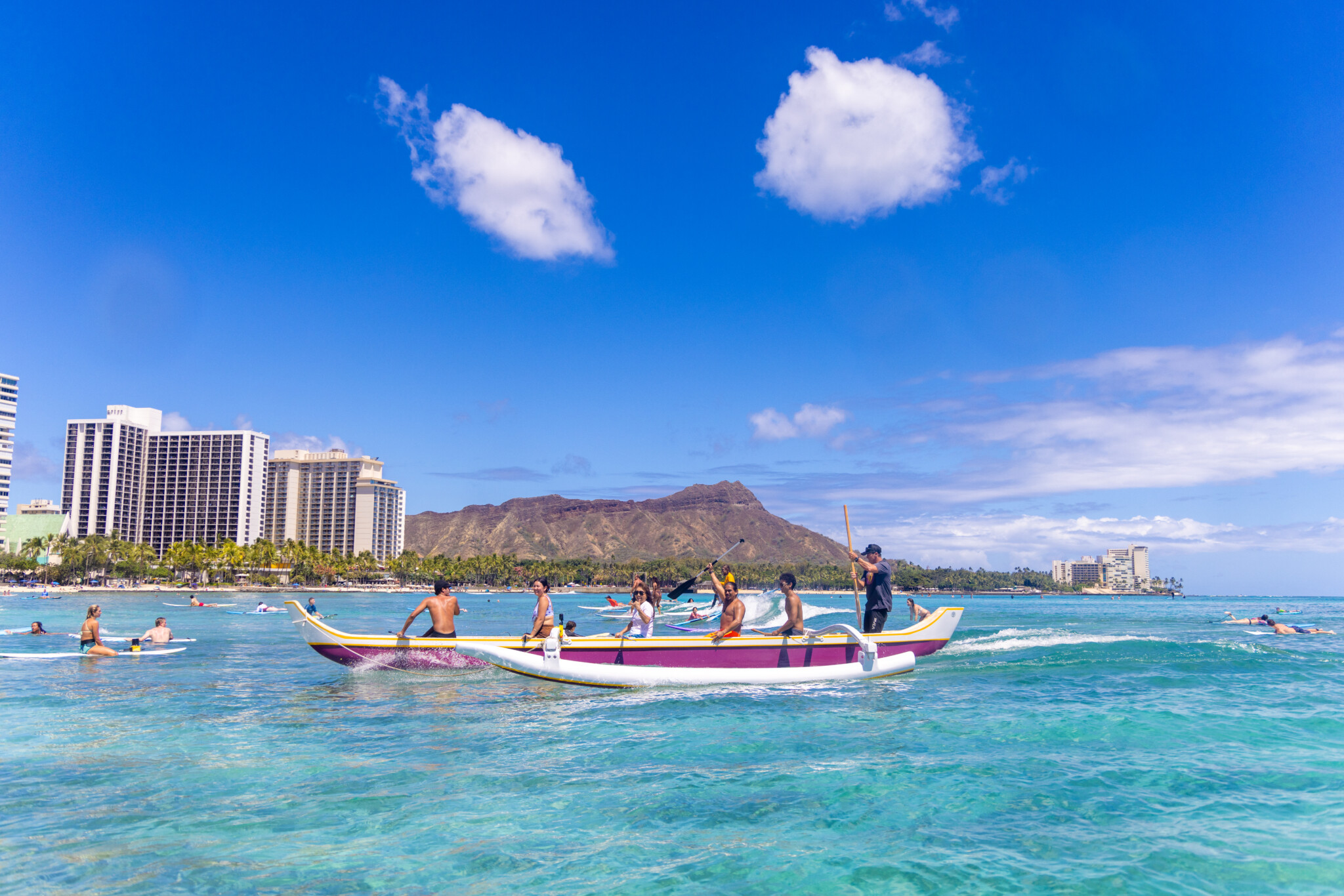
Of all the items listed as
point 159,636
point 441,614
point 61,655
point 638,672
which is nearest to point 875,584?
point 638,672

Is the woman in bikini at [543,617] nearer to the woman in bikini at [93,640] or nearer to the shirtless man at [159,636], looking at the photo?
the woman in bikini at [93,640]

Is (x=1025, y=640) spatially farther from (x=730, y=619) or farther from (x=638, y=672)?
(x=638, y=672)

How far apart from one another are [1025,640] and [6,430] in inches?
8282

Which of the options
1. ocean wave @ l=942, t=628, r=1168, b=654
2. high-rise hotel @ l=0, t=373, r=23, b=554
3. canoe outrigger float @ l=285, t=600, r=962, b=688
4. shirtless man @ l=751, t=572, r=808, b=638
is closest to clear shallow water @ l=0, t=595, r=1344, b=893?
canoe outrigger float @ l=285, t=600, r=962, b=688

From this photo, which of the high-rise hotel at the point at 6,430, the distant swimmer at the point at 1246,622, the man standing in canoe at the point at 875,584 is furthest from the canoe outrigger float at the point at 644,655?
the high-rise hotel at the point at 6,430

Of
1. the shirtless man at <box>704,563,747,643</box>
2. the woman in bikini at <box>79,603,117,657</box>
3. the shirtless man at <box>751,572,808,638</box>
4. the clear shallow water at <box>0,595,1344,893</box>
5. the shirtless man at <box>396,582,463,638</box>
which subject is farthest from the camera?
the woman in bikini at <box>79,603,117,657</box>

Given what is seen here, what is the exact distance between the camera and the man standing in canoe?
1922 cm

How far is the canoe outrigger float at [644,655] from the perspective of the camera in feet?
53.7

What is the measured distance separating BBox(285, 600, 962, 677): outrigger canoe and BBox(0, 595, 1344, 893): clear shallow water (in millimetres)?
708

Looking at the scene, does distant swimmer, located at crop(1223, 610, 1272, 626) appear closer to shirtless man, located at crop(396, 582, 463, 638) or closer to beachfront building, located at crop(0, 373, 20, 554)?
shirtless man, located at crop(396, 582, 463, 638)

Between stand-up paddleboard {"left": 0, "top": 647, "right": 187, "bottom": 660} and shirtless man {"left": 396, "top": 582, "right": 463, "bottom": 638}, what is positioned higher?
shirtless man {"left": 396, "top": 582, "right": 463, "bottom": 638}

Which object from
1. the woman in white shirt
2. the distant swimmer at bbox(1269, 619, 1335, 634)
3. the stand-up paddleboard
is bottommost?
the distant swimmer at bbox(1269, 619, 1335, 634)

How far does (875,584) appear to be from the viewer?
63.6 feet

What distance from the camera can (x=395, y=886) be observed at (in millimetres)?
6559
